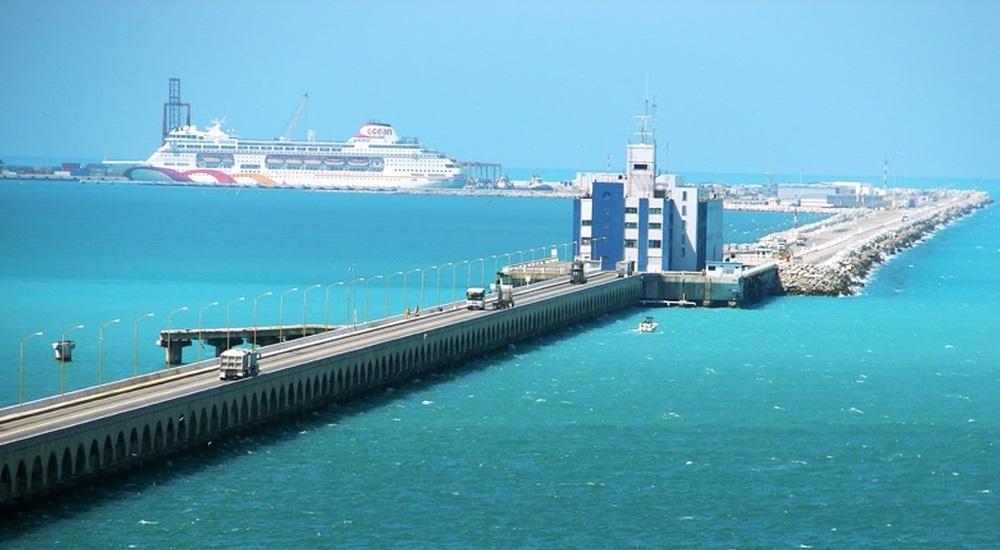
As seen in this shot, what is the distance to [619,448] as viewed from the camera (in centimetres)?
5288

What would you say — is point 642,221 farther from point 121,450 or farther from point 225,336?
point 121,450

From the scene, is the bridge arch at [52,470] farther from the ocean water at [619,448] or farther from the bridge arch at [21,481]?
the bridge arch at [21,481]

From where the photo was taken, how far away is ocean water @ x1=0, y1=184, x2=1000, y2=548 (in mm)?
42656

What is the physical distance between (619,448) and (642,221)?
2085 inches

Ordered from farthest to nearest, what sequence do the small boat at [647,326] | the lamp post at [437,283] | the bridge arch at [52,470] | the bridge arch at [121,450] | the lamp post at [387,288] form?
the lamp post at [437,283] → the lamp post at [387,288] → the small boat at [647,326] → the bridge arch at [121,450] → the bridge arch at [52,470]

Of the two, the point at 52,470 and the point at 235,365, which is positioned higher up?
the point at 235,365

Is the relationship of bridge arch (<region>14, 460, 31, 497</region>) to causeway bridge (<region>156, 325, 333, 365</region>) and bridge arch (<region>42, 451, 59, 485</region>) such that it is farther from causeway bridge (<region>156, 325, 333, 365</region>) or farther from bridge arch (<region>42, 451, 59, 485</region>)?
causeway bridge (<region>156, 325, 333, 365</region>)

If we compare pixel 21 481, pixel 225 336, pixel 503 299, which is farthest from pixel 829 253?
pixel 21 481

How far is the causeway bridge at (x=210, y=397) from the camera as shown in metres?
43.8

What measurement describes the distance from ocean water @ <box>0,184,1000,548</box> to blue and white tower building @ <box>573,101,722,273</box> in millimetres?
7378

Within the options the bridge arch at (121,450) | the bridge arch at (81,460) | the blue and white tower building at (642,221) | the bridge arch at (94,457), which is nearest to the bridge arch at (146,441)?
the bridge arch at (121,450)

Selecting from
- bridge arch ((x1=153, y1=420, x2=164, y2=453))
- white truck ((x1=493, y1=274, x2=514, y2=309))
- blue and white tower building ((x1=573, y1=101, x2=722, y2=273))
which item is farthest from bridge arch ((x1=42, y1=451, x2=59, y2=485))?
blue and white tower building ((x1=573, y1=101, x2=722, y2=273))

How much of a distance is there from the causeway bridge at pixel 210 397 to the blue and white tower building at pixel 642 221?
22732 millimetres

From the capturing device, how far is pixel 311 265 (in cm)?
12669
